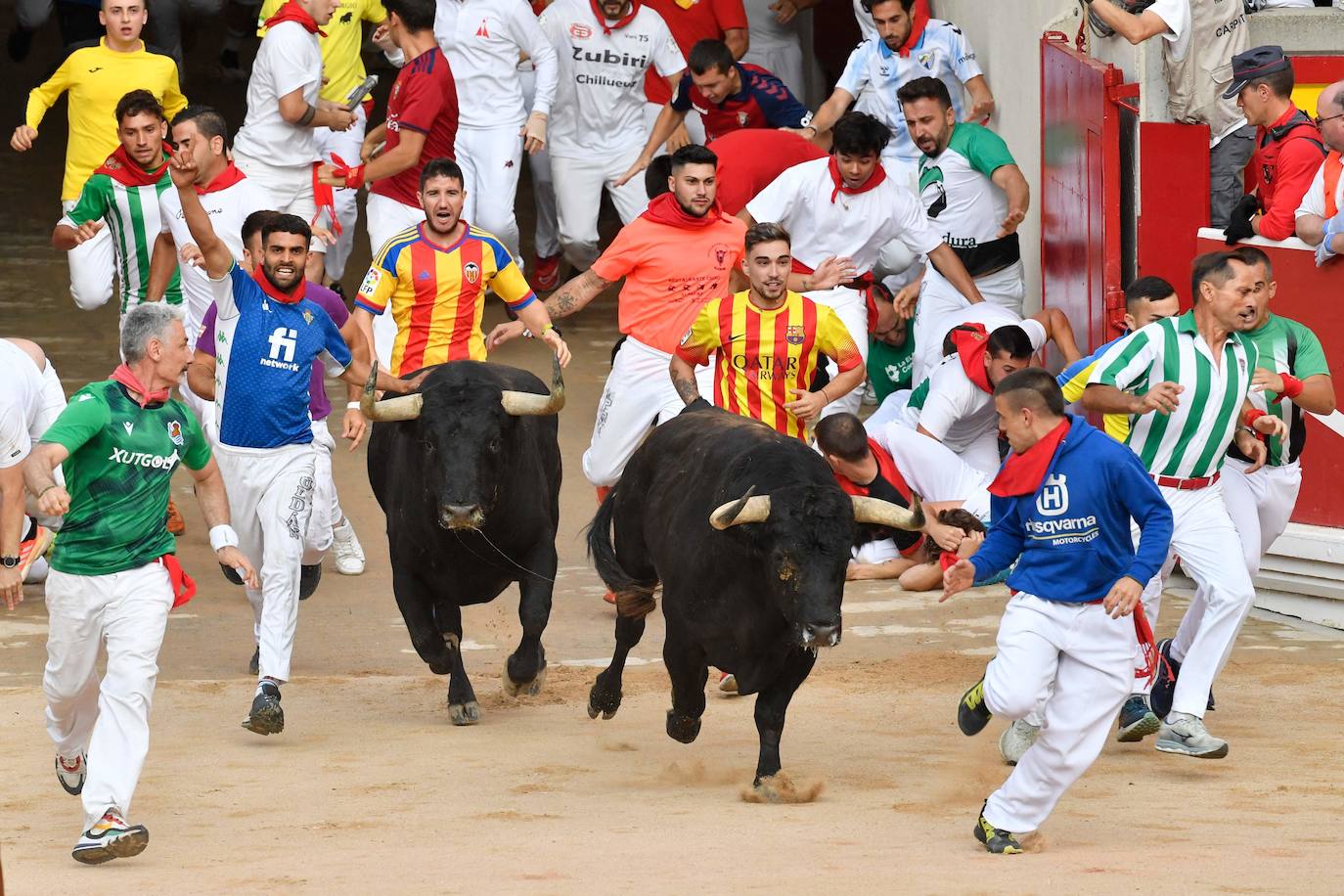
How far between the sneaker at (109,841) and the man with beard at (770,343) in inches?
134

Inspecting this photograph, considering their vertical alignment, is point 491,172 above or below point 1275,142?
below

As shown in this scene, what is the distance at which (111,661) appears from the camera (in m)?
6.54

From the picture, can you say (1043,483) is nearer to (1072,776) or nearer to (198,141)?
(1072,776)

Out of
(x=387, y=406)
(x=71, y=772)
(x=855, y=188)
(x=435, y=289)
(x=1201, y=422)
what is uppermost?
(x=855, y=188)

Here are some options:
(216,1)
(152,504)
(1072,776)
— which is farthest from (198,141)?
(216,1)

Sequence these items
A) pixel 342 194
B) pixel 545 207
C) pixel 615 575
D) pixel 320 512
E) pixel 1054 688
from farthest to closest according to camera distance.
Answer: pixel 545 207
pixel 342 194
pixel 320 512
pixel 615 575
pixel 1054 688

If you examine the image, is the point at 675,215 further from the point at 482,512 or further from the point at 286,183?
the point at 286,183

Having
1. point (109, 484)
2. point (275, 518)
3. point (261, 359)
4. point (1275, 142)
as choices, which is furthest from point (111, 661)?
point (1275, 142)

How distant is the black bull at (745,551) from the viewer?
22.0 feet

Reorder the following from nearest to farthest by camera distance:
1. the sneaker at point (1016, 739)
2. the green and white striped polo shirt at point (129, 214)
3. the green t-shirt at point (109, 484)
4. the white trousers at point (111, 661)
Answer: the white trousers at point (111, 661)
the green t-shirt at point (109, 484)
the sneaker at point (1016, 739)
the green and white striped polo shirt at point (129, 214)

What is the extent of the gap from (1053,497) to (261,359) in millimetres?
3491

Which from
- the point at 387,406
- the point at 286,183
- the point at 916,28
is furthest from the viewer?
the point at 916,28

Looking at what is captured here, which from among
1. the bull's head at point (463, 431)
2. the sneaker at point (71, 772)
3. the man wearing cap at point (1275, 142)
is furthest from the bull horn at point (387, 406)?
the man wearing cap at point (1275, 142)

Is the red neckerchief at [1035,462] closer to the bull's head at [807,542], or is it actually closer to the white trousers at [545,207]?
the bull's head at [807,542]
